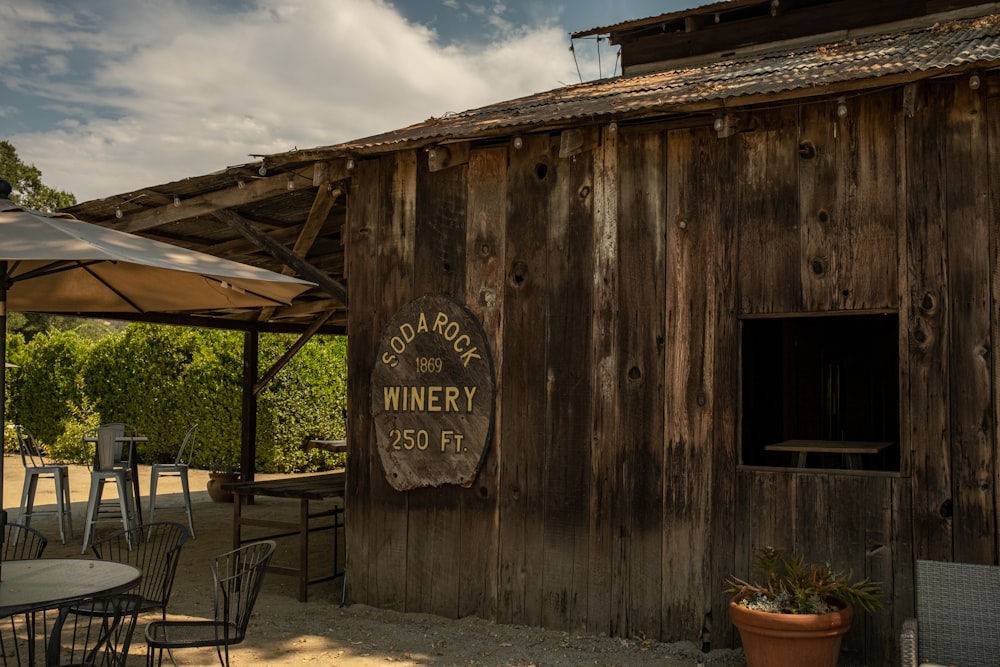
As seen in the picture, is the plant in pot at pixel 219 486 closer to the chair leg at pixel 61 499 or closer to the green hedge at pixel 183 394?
the chair leg at pixel 61 499

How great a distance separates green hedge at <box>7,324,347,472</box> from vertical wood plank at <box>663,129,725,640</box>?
10.8 meters

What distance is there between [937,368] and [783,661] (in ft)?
5.45

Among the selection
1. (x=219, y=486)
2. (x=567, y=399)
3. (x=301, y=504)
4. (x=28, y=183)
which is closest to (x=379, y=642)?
(x=301, y=504)

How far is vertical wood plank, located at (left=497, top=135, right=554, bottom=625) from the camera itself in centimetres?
545

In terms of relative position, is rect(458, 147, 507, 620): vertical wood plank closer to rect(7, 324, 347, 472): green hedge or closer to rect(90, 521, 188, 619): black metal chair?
rect(90, 521, 188, 619): black metal chair

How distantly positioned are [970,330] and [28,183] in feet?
93.7

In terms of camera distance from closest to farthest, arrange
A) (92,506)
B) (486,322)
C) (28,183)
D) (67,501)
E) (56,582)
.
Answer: (56,582)
(486,322)
(92,506)
(67,501)
(28,183)

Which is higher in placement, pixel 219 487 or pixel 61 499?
pixel 61 499

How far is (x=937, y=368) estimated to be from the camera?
14.4ft

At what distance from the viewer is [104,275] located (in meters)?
5.06

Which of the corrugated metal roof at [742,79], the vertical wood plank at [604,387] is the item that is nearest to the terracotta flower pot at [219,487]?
the corrugated metal roof at [742,79]

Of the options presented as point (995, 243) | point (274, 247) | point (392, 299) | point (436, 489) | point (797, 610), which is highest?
point (274, 247)

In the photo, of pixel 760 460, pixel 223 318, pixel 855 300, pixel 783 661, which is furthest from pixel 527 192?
pixel 223 318

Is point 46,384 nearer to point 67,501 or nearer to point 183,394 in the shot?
point 183,394
